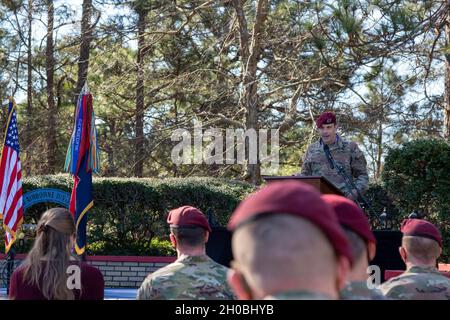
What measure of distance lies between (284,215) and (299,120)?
58.6 feet

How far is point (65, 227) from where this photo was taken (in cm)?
472

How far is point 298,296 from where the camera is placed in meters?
1.89

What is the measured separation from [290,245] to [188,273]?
247cm

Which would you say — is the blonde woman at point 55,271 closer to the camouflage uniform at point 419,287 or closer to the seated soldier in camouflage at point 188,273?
the seated soldier in camouflage at point 188,273

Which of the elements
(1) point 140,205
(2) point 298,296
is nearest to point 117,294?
(1) point 140,205

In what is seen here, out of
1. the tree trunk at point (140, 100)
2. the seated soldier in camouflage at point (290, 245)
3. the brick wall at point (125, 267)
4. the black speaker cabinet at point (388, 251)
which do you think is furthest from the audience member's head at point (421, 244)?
the tree trunk at point (140, 100)

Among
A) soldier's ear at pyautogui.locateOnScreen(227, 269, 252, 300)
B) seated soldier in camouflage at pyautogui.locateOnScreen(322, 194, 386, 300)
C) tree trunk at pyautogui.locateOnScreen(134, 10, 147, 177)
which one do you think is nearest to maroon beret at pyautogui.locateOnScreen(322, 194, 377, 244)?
seated soldier in camouflage at pyautogui.locateOnScreen(322, 194, 386, 300)

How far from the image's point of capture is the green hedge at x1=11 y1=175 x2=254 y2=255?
13.9 m

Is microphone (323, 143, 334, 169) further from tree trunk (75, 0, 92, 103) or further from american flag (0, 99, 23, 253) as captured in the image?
tree trunk (75, 0, 92, 103)

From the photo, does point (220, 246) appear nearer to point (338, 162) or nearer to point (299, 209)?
point (338, 162)

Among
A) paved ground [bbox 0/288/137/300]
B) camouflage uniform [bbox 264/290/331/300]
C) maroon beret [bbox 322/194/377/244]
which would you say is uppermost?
maroon beret [bbox 322/194/377/244]

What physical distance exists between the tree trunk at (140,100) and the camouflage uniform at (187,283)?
15.2 m

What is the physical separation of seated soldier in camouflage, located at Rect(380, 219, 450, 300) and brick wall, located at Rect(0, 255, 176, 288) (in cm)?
925
